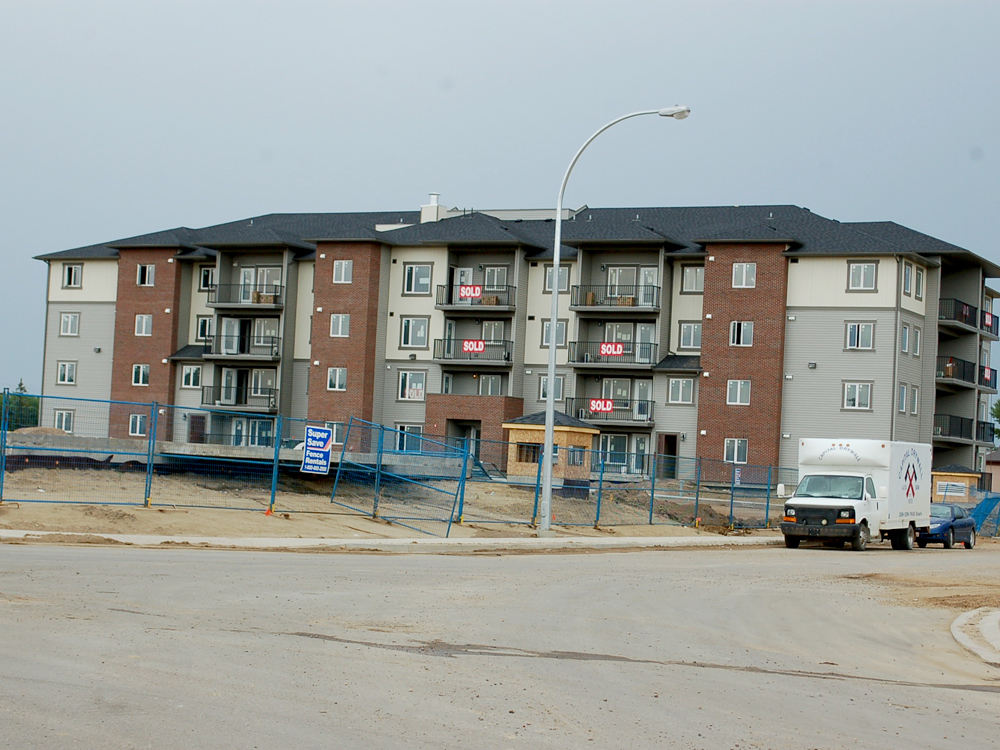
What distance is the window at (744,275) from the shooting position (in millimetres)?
60597

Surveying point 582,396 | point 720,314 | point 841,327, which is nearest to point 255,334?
point 582,396

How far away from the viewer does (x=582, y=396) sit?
6569 centimetres

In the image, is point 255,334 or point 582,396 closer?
point 582,396

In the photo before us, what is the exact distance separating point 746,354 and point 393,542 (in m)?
39.4

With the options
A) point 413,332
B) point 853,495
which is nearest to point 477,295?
point 413,332

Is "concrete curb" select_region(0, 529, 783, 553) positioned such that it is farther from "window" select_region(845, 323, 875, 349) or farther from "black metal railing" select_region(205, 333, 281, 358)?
"black metal railing" select_region(205, 333, 281, 358)

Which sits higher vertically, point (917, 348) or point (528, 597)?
point (917, 348)

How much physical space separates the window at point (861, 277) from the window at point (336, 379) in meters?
26.8

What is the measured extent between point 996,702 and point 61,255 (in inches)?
2889

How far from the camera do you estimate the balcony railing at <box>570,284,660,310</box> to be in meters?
63.8

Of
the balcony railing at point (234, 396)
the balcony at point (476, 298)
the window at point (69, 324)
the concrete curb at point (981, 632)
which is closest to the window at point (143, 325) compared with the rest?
the window at point (69, 324)

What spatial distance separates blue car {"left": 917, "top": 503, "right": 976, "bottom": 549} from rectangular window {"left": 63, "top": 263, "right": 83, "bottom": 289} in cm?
5528

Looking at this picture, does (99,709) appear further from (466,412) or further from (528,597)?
(466,412)

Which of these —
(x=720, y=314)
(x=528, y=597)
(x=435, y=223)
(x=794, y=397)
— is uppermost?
(x=435, y=223)
